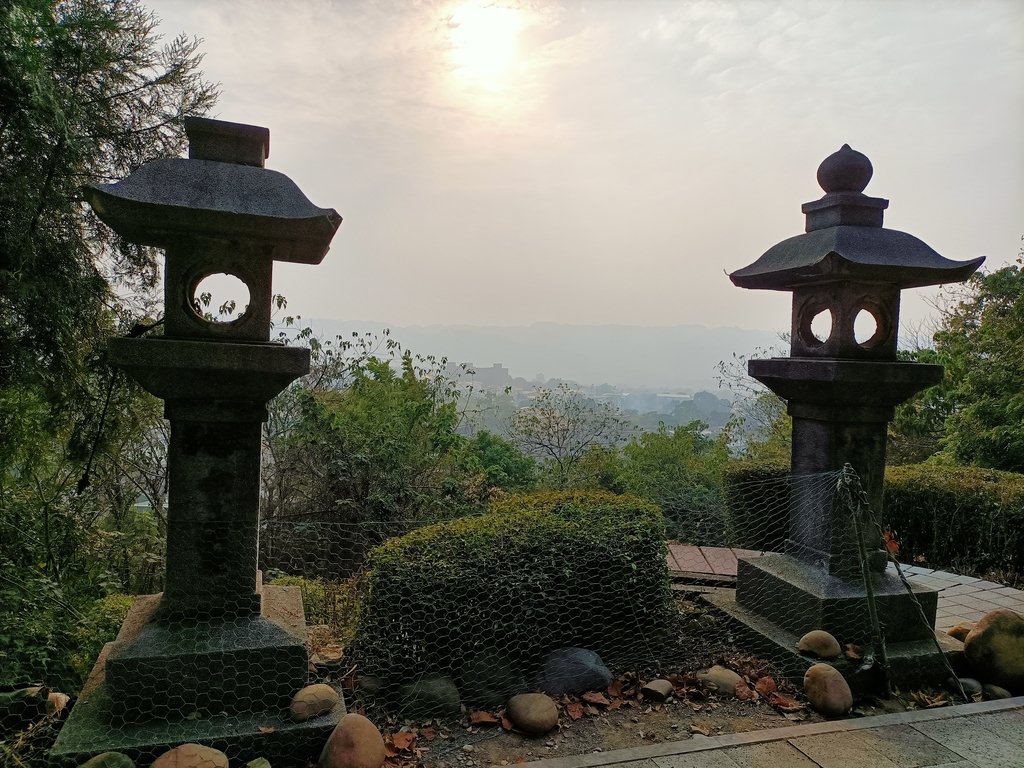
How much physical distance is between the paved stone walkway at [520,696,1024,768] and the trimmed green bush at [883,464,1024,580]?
148 inches

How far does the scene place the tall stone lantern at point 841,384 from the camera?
3742 millimetres

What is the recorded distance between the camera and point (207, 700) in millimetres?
2760

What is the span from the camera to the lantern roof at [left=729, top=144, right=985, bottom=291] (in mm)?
3723

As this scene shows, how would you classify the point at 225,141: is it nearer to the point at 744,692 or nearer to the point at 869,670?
the point at 744,692

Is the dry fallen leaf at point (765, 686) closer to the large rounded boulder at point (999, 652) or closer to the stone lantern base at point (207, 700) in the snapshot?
the large rounded boulder at point (999, 652)

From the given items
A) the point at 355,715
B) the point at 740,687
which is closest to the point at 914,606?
the point at 740,687

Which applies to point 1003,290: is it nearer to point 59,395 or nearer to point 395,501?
point 395,501

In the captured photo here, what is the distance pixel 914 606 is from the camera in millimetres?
3693

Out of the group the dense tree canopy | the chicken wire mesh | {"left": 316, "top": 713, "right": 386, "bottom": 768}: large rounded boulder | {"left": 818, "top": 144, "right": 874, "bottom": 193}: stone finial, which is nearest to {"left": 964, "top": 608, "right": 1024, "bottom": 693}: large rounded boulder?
the chicken wire mesh

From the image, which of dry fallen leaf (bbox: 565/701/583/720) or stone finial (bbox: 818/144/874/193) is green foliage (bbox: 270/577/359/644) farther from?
stone finial (bbox: 818/144/874/193)

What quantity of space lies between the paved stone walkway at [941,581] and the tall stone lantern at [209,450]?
365 cm

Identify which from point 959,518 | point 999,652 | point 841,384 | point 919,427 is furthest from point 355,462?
point 919,427

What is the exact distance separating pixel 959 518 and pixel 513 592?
559 centimetres

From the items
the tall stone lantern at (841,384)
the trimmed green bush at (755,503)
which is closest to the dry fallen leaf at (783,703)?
the tall stone lantern at (841,384)
